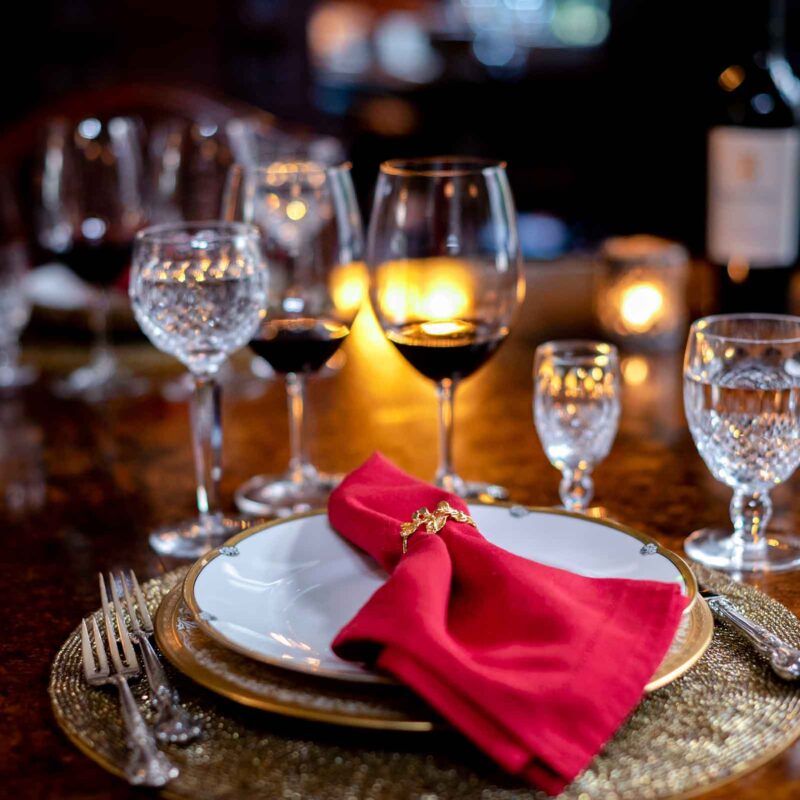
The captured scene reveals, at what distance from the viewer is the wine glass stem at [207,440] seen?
936mm

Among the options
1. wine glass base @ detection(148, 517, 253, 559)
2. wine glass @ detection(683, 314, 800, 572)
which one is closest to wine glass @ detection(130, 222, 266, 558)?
wine glass base @ detection(148, 517, 253, 559)

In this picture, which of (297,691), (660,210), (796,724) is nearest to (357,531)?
(297,691)

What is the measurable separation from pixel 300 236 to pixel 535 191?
4.28 meters

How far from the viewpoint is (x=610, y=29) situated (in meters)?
5.29

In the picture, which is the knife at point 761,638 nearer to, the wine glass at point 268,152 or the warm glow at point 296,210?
the warm glow at point 296,210

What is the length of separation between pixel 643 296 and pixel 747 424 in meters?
0.63

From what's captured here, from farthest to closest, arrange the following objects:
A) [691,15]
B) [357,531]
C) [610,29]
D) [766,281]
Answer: [610,29] < [691,15] < [766,281] < [357,531]

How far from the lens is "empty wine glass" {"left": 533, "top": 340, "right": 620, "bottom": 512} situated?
92 cm

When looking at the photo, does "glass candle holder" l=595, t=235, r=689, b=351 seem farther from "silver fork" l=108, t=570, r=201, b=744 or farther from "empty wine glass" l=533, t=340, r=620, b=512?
"silver fork" l=108, t=570, r=201, b=744

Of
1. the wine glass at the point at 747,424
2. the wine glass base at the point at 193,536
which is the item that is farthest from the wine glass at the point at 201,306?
the wine glass at the point at 747,424

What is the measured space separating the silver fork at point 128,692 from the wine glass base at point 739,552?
0.40m

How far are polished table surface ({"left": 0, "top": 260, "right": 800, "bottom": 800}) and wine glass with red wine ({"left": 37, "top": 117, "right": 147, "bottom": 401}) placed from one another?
0.28ft

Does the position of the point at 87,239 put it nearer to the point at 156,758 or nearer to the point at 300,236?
the point at 300,236

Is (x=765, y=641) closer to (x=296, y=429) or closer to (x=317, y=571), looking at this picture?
(x=317, y=571)
